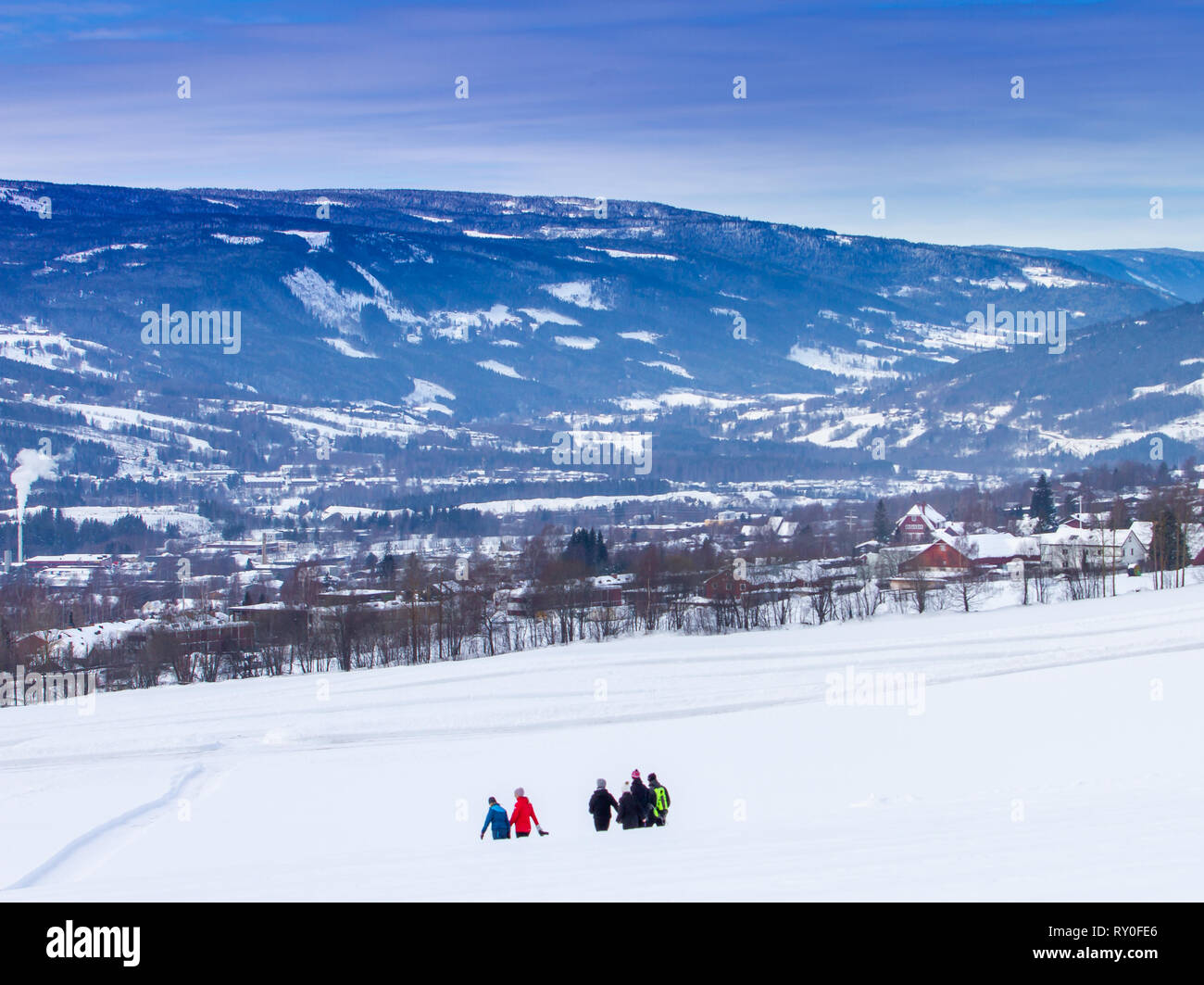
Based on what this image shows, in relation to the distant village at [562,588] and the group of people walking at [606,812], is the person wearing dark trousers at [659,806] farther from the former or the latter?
the distant village at [562,588]

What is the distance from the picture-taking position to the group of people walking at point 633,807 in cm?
1504

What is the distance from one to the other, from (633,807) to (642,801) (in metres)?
0.20

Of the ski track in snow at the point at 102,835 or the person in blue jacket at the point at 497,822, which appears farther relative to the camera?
the ski track in snow at the point at 102,835

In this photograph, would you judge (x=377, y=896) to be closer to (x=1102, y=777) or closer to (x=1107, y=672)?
(x=1102, y=777)

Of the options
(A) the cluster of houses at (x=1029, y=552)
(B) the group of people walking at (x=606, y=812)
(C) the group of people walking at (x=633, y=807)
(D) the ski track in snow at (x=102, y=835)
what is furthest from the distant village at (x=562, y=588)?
(C) the group of people walking at (x=633, y=807)

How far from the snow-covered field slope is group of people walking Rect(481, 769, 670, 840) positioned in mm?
372

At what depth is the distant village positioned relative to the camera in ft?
161

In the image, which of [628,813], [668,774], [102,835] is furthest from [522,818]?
[102,835]

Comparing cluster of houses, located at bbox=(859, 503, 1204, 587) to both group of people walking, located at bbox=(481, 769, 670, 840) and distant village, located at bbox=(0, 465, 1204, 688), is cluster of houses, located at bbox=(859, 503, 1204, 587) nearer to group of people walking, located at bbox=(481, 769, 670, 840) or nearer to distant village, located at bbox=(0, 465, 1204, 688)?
distant village, located at bbox=(0, 465, 1204, 688)

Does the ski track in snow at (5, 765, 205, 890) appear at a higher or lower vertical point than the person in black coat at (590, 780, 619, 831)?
lower

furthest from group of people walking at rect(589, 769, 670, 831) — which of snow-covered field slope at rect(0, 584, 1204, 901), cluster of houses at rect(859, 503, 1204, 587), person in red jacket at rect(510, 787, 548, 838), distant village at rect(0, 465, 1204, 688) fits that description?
cluster of houses at rect(859, 503, 1204, 587)

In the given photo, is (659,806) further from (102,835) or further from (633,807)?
(102,835)
